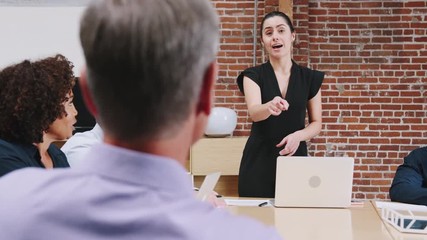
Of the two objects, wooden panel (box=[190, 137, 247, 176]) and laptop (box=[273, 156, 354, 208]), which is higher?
laptop (box=[273, 156, 354, 208])

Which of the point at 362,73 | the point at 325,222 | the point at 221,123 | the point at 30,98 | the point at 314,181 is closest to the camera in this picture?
the point at 30,98

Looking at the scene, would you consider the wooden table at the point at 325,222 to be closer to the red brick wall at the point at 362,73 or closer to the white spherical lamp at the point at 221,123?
the white spherical lamp at the point at 221,123

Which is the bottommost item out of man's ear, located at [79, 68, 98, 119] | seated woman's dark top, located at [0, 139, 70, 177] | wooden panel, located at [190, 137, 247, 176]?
wooden panel, located at [190, 137, 247, 176]

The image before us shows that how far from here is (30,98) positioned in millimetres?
2057

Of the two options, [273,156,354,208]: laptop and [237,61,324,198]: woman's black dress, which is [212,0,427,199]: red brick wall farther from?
[273,156,354,208]: laptop

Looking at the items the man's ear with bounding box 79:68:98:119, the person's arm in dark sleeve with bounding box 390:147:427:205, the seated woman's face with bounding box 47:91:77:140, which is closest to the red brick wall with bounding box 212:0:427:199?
the person's arm in dark sleeve with bounding box 390:147:427:205

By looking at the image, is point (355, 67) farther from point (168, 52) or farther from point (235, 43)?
point (168, 52)

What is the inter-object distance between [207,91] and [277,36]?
2623 millimetres

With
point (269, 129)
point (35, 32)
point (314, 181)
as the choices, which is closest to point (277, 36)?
point (269, 129)

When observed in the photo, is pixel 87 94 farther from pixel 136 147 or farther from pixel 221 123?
pixel 221 123

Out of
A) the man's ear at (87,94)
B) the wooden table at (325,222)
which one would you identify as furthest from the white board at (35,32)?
the man's ear at (87,94)

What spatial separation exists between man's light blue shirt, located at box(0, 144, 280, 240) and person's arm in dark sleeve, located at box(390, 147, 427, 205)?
7.63 feet

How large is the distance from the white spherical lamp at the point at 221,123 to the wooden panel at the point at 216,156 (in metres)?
0.07

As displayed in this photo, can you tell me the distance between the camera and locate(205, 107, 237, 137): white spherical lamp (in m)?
5.19
